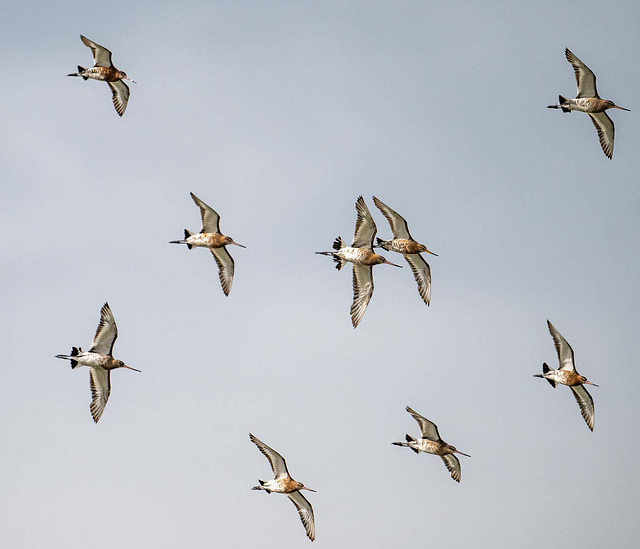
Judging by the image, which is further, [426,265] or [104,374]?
[426,265]

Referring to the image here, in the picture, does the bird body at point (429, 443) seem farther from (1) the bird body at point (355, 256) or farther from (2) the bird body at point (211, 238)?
(2) the bird body at point (211, 238)

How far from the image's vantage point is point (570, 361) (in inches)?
1431

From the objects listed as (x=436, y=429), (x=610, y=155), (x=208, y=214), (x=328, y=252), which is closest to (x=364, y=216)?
(x=328, y=252)

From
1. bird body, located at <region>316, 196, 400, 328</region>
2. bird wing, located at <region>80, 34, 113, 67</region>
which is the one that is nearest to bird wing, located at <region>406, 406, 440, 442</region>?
bird body, located at <region>316, 196, 400, 328</region>

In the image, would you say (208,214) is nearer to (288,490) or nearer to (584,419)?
(288,490)

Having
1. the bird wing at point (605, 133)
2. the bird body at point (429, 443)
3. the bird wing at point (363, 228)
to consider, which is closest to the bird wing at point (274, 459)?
the bird body at point (429, 443)

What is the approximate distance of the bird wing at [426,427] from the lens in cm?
3597

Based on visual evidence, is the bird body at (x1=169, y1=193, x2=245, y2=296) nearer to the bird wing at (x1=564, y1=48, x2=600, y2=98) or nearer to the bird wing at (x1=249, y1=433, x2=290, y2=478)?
the bird wing at (x1=249, y1=433, x2=290, y2=478)

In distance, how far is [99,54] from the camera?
39438mm

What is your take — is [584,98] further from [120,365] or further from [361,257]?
[120,365]

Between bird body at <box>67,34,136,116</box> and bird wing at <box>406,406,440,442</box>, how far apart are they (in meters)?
16.9

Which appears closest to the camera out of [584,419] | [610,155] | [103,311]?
[103,311]

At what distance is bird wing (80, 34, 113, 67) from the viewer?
38844mm

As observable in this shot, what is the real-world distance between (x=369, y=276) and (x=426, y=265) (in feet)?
8.12
